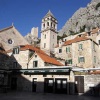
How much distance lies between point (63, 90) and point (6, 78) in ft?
43.5

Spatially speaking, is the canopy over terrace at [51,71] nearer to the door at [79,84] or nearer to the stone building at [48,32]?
the door at [79,84]

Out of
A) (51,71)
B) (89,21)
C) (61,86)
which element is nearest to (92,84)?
(61,86)

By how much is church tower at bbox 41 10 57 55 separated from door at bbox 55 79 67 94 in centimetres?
2677

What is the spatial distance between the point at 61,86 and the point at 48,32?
3101 cm

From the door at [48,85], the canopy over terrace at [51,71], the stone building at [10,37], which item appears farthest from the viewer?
the stone building at [10,37]

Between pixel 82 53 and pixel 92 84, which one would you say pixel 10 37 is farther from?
pixel 92 84

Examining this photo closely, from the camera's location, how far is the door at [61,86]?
2644cm

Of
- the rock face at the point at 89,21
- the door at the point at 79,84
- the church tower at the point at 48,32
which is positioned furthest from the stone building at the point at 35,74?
the rock face at the point at 89,21

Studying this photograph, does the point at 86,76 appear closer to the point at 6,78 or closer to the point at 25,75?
the point at 25,75

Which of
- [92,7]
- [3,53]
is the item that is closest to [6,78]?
[3,53]

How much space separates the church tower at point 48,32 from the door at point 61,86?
87.8 feet

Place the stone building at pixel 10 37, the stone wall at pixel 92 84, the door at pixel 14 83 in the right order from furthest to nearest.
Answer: the stone building at pixel 10 37, the door at pixel 14 83, the stone wall at pixel 92 84

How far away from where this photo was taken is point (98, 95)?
22984mm

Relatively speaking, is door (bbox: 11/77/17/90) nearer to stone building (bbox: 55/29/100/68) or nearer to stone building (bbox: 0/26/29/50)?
stone building (bbox: 0/26/29/50)
